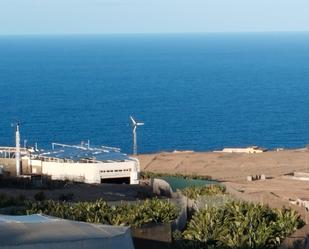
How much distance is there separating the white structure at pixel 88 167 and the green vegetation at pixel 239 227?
51.6ft

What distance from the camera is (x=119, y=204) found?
87.7 feet

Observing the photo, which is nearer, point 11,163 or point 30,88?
point 11,163

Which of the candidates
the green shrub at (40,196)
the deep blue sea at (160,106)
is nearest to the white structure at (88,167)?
the green shrub at (40,196)

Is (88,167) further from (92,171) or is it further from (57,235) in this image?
(57,235)

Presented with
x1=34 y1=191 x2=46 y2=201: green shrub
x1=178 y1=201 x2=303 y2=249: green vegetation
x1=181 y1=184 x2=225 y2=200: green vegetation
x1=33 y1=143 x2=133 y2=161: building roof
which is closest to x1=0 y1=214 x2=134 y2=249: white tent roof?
x1=178 y1=201 x2=303 y2=249: green vegetation

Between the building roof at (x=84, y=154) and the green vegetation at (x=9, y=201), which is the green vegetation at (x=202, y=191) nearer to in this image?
the green vegetation at (x=9, y=201)

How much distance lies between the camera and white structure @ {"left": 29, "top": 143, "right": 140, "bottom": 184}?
41156mm

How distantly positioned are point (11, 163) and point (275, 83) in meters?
106

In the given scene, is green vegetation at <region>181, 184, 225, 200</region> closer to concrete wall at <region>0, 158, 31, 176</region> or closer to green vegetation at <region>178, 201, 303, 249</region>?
green vegetation at <region>178, 201, 303, 249</region>

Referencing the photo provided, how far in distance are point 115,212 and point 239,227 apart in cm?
298

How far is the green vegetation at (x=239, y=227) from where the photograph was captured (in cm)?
2278

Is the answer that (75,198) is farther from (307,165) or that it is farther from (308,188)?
(307,165)

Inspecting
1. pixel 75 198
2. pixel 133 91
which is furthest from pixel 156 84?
pixel 75 198

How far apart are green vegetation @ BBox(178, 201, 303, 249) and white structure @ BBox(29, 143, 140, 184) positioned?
51.6 feet
